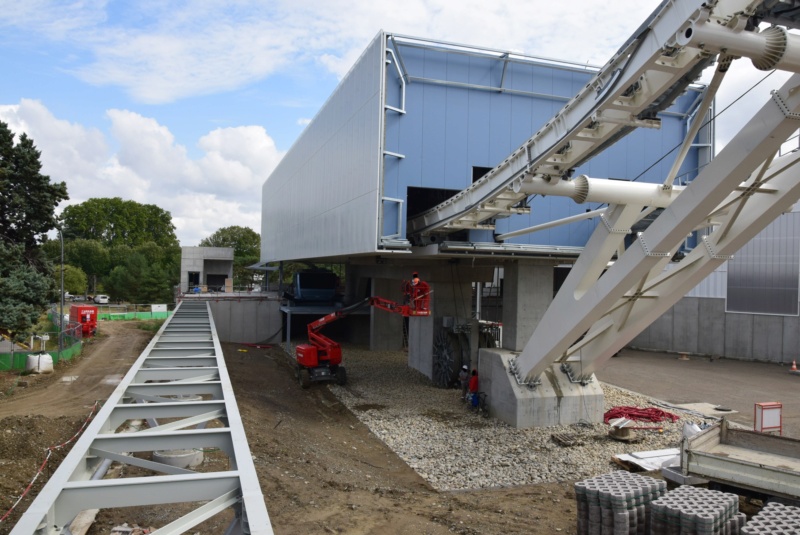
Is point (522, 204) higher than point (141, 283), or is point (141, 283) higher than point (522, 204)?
point (522, 204)

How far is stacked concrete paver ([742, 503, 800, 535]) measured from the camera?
21.8ft

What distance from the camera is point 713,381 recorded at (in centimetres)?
2203

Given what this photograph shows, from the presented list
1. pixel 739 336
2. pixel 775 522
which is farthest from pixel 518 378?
pixel 739 336

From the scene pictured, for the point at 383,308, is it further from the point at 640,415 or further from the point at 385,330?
the point at 385,330

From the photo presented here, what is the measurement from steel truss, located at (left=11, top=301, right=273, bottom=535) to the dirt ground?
1868mm

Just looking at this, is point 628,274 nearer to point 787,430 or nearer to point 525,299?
Answer: point 525,299

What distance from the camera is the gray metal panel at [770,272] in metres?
26.2

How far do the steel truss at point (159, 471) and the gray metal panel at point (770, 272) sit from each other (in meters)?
26.3

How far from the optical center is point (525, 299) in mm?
16875

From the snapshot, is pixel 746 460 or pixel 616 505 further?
pixel 746 460

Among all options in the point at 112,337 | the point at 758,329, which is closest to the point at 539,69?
the point at 758,329

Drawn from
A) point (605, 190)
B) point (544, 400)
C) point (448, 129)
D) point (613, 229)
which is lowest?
point (544, 400)

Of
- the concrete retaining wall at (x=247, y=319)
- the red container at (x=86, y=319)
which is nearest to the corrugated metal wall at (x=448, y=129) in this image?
the concrete retaining wall at (x=247, y=319)

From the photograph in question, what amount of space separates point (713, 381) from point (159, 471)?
70.7 feet
